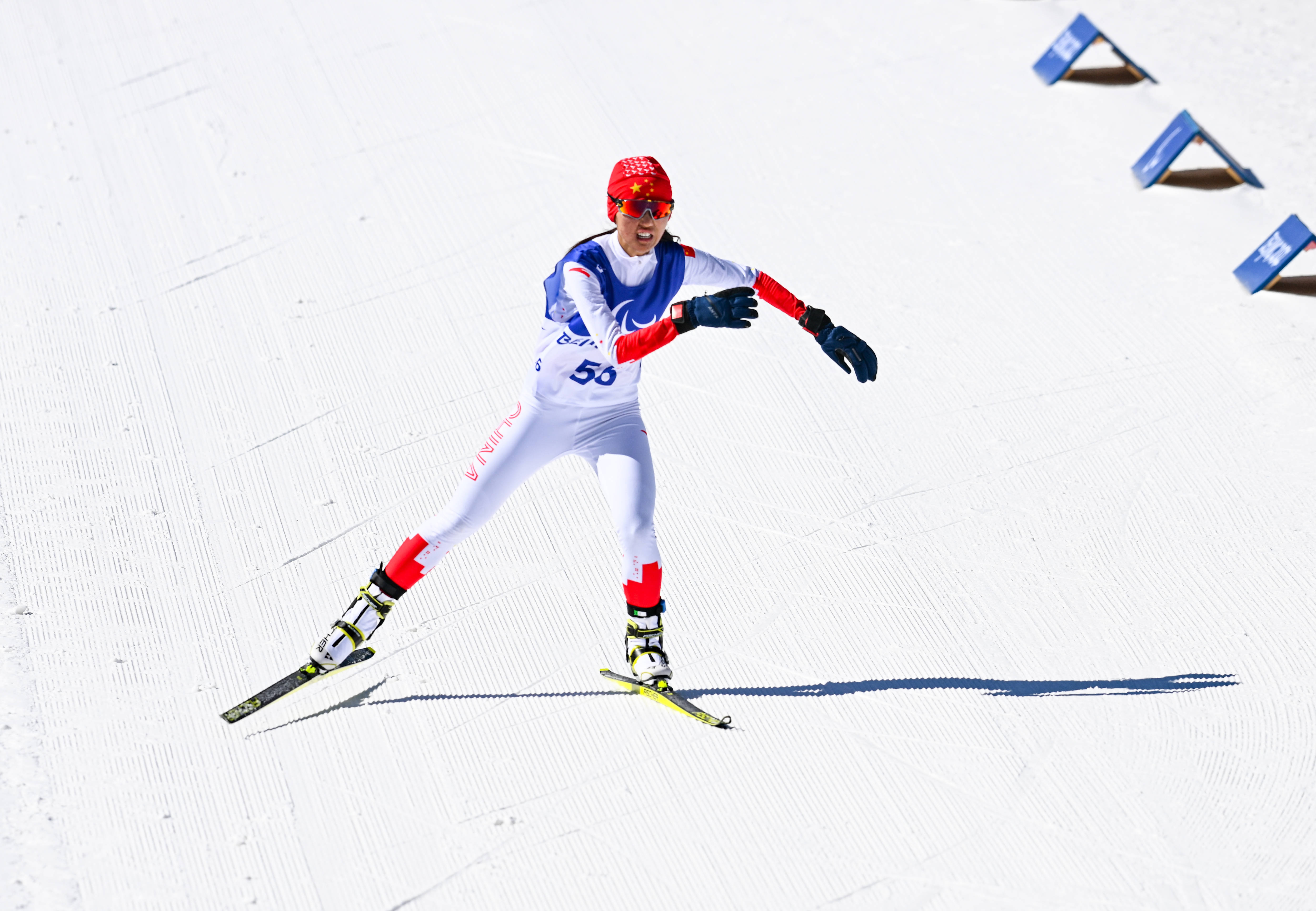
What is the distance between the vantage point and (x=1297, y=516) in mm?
5867

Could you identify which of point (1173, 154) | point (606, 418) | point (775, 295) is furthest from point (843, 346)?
point (1173, 154)

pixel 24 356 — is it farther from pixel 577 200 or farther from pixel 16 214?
pixel 577 200

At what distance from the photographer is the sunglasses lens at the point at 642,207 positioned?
14.7 ft

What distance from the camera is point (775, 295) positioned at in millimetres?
4992

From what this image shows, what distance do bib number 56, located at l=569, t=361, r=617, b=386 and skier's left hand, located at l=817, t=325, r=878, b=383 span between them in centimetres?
78

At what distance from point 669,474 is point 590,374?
1.27 m

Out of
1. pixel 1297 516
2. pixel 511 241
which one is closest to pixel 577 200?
pixel 511 241

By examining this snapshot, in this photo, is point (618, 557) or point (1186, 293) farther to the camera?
point (1186, 293)

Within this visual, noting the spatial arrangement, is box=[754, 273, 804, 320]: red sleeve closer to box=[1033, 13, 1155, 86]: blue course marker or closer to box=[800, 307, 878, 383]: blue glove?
box=[800, 307, 878, 383]: blue glove

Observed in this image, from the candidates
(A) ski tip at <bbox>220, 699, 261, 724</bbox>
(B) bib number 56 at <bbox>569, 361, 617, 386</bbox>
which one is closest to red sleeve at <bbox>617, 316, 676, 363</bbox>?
(B) bib number 56 at <bbox>569, 361, 617, 386</bbox>

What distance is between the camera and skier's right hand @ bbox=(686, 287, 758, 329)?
4.25 m

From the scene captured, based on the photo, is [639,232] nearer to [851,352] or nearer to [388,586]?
[851,352]

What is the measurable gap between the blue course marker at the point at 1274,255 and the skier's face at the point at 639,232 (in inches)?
164

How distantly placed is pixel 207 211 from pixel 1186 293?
5492 millimetres
